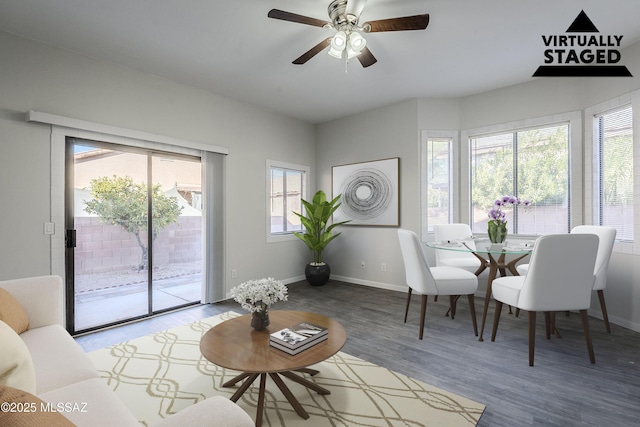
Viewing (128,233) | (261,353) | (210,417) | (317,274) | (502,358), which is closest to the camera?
(210,417)

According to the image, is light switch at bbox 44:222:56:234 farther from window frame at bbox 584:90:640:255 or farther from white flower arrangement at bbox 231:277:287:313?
window frame at bbox 584:90:640:255

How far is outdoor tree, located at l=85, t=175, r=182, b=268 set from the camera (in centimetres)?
→ 307

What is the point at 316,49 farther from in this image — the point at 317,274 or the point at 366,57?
the point at 317,274

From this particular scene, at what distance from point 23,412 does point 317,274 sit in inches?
162

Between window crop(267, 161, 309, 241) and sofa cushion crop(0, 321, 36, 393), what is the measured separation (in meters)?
3.64

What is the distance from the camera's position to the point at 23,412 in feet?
2.06

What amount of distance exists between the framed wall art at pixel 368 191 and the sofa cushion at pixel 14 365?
4093mm

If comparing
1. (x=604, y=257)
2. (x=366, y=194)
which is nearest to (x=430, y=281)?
(x=604, y=257)

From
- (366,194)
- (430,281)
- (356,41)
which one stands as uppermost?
(356,41)

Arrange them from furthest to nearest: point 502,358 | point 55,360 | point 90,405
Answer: point 502,358 → point 55,360 → point 90,405

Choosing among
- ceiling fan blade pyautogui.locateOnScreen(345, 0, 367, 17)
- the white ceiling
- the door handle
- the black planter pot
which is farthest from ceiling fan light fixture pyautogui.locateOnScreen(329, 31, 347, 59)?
the black planter pot

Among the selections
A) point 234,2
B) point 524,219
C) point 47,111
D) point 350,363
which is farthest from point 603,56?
point 47,111

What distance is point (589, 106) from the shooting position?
336 cm

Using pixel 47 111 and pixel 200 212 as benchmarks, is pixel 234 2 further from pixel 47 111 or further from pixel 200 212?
pixel 200 212
